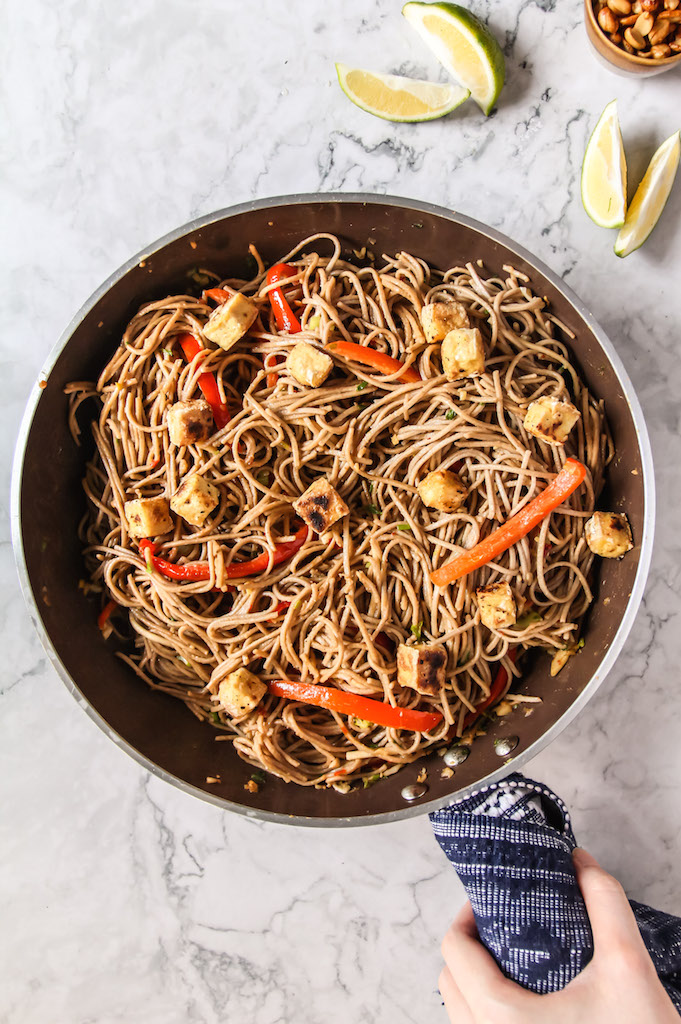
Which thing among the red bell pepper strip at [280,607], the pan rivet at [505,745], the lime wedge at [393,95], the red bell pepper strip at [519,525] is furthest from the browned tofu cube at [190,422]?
the pan rivet at [505,745]

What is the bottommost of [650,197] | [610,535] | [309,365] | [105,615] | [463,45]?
[105,615]

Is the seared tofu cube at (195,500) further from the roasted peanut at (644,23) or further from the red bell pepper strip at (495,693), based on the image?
the roasted peanut at (644,23)

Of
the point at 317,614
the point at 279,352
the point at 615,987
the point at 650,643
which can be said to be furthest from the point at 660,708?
the point at 279,352

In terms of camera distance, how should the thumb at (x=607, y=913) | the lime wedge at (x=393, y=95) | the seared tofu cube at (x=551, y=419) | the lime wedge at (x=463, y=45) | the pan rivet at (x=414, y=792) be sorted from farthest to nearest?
the lime wedge at (x=393, y=95) < the lime wedge at (x=463, y=45) < the pan rivet at (x=414, y=792) < the thumb at (x=607, y=913) < the seared tofu cube at (x=551, y=419)

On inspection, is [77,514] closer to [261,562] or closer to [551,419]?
[261,562]

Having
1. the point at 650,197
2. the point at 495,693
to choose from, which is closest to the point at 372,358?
the point at 650,197

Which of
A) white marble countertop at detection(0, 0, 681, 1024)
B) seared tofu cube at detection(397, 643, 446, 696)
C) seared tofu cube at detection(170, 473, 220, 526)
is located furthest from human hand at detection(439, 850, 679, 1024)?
seared tofu cube at detection(170, 473, 220, 526)

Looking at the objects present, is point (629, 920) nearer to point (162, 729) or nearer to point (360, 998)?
point (360, 998)
